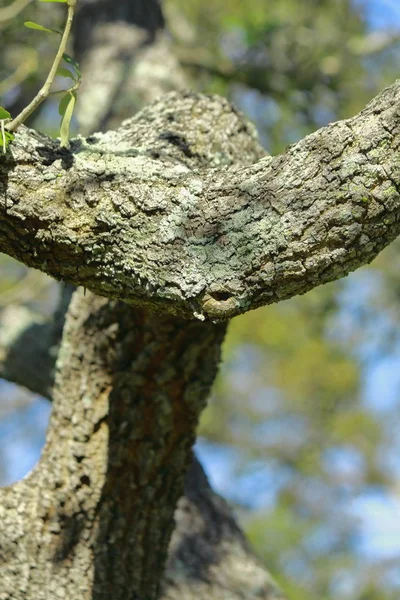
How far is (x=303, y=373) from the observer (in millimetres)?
6875

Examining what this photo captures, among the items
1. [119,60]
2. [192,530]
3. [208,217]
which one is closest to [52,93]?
[208,217]

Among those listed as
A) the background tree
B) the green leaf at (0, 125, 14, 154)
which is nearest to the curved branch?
the green leaf at (0, 125, 14, 154)

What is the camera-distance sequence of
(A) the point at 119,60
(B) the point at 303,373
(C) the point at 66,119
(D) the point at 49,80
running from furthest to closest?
(B) the point at 303,373, (A) the point at 119,60, (C) the point at 66,119, (D) the point at 49,80

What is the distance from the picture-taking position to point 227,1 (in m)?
5.33

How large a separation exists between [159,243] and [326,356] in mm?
5361

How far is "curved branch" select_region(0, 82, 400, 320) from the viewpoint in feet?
4.10

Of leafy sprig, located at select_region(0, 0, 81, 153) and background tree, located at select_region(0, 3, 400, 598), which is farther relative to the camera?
background tree, located at select_region(0, 3, 400, 598)

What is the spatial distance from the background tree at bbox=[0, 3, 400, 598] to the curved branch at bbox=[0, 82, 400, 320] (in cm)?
253

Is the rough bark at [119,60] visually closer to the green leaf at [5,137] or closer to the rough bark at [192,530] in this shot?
the rough bark at [192,530]

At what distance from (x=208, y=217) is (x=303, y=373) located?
222 inches

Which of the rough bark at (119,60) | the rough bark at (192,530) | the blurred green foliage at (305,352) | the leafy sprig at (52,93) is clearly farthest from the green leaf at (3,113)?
the blurred green foliage at (305,352)

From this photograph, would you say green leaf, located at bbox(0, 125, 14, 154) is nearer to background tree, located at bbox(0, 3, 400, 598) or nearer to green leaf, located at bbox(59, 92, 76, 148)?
green leaf, located at bbox(59, 92, 76, 148)

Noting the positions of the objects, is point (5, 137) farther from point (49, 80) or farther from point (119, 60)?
point (119, 60)

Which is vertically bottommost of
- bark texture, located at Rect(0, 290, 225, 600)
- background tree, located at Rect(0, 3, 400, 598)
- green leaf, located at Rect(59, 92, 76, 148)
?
bark texture, located at Rect(0, 290, 225, 600)
